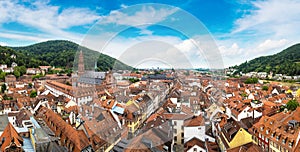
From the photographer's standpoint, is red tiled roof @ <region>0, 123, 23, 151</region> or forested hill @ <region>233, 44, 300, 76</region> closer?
red tiled roof @ <region>0, 123, 23, 151</region>

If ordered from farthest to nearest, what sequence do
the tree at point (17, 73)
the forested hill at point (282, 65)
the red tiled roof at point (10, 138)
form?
the forested hill at point (282, 65) < the tree at point (17, 73) < the red tiled roof at point (10, 138)

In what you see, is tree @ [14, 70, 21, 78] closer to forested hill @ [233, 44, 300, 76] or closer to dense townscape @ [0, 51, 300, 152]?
dense townscape @ [0, 51, 300, 152]

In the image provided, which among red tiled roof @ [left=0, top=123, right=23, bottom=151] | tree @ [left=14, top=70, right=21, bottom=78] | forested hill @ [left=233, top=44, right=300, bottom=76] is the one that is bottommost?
red tiled roof @ [left=0, top=123, right=23, bottom=151]

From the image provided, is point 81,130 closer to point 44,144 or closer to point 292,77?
point 44,144

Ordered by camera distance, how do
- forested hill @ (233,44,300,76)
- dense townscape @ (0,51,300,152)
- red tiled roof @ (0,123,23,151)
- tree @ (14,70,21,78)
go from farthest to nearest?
1. forested hill @ (233,44,300,76)
2. tree @ (14,70,21,78)
3. red tiled roof @ (0,123,23,151)
4. dense townscape @ (0,51,300,152)

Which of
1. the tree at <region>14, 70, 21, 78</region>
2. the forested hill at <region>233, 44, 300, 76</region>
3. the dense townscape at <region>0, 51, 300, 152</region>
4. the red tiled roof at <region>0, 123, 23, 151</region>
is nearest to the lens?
the dense townscape at <region>0, 51, 300, 152</region>

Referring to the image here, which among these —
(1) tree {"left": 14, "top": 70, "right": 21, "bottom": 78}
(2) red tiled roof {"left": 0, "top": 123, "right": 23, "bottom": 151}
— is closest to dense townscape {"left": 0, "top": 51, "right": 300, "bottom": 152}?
(2) red tiled roof {"left": 0, "top": 123, "right": 23, "bottom": 151}

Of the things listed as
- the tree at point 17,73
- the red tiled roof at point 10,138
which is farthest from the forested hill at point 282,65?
the red tiled roof at point 10,138

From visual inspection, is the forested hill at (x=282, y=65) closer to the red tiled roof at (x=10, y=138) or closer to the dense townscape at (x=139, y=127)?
the dense townscape at (x=139, y=127)

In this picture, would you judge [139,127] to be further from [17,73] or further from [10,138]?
[17,73]

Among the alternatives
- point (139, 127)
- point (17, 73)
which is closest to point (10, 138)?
point (139, 127)

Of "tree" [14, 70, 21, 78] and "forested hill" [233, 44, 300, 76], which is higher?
"forested hill" [233, 44, 300, 76]
